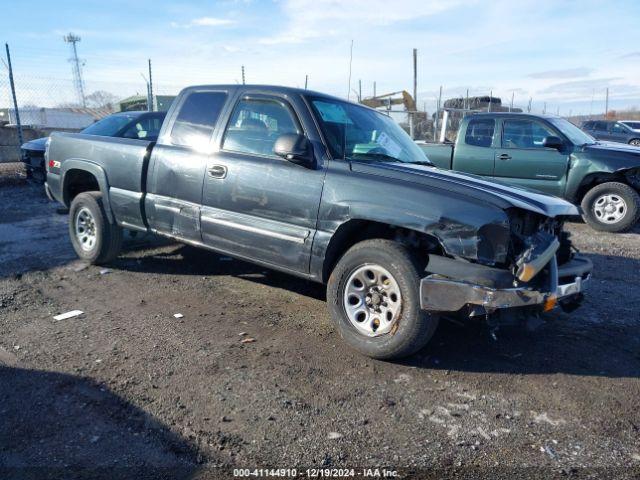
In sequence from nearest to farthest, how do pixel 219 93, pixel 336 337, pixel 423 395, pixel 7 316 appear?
pixel 423 395 → pixel 336 337 → pixel 7 316 → pixel 219 93

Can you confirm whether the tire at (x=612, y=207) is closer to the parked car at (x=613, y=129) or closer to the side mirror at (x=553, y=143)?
the side mirror at (x=553, y=143)

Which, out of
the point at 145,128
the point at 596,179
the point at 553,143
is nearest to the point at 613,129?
the point at 596,179

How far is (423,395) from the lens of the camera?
3.30m

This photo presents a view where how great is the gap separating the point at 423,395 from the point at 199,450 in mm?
1410

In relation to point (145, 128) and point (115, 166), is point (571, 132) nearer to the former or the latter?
point (145, 128)

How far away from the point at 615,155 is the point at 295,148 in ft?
20.3

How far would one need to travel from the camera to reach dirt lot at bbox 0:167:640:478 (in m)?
2.67

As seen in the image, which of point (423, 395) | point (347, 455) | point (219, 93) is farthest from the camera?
point (219, 93)

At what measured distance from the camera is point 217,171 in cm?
454

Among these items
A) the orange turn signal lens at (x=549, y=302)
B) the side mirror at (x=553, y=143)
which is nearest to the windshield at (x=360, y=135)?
the orange turn signal lens at (x=549, y=302)

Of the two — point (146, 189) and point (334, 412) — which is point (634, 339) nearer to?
point (334, 412)

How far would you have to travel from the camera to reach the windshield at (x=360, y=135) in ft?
13.8

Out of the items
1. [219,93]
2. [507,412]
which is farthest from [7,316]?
[507,412]

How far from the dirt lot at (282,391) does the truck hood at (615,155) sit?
11.0 ft
